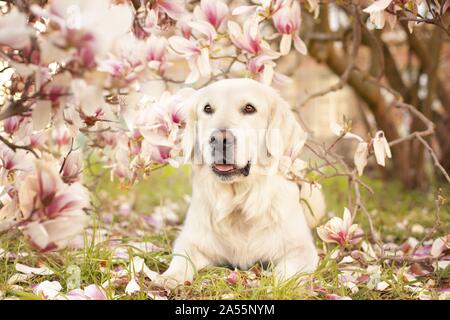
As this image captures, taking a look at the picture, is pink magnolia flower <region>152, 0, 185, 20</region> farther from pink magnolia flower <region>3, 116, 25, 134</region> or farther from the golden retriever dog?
pink magnolia flower <region>3, 116, 25, 134</region>

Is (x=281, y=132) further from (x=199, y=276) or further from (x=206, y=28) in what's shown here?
(x=199, y=276)

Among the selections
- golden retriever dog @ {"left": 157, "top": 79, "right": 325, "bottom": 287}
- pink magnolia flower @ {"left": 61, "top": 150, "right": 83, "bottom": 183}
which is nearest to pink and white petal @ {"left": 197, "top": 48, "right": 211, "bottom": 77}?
golden retriever dog @ {"left": 157, "top": 79, "right": 325, "bottom": 287}

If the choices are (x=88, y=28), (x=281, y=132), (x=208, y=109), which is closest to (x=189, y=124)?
(x=208, y=109)

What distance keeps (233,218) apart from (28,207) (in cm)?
130

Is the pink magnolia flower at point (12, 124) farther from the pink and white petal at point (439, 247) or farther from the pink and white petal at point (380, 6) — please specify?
the pink and white petal at point (439, 247)

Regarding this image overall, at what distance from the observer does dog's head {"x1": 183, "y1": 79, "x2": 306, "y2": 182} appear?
2.48 meters

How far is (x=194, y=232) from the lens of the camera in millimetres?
2766

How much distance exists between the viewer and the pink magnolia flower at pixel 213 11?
2557 millimetres

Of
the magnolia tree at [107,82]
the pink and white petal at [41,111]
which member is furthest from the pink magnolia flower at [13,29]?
the pink and white petal at [41,111]

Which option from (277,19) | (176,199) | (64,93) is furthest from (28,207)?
(176,199)

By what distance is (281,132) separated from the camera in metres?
2.76

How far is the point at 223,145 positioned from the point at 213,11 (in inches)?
23.4

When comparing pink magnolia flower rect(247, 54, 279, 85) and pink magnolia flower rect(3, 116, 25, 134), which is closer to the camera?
pink magnolia flower rect(3, 116, 25, 134)
